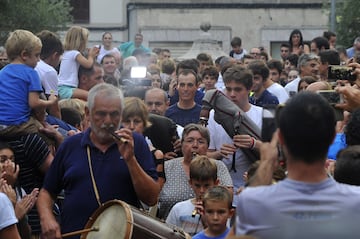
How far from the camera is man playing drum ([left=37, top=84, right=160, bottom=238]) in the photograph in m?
8.28

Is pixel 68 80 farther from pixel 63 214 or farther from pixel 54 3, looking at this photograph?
pixel 54 3

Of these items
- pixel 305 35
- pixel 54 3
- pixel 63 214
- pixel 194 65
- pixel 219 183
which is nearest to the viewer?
pixel 63 214

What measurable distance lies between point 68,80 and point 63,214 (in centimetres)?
561

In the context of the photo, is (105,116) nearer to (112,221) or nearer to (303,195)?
(112,221)

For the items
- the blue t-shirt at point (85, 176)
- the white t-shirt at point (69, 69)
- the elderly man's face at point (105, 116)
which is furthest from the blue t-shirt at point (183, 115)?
the elderly man's face at point (105, 116)

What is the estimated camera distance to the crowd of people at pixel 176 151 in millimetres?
5434

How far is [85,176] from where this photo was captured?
8.30m

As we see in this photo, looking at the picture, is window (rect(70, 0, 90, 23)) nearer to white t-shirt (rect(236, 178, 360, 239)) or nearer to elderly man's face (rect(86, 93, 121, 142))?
elderly man's face (rect(86, 93, 121, 142))

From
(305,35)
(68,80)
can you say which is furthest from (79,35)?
(305,35)

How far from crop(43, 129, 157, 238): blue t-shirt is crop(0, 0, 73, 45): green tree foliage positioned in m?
19.5

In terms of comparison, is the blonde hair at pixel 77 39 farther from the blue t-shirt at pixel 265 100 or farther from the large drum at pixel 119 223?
the large drum at pixel 119 223

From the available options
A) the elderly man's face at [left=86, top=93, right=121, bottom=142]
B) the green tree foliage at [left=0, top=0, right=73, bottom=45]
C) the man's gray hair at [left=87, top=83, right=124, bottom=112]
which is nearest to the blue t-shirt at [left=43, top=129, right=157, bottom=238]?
the elderly man's face at [left=86, top=93, right=121, bottom=142]

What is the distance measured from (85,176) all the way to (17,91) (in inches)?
87.6

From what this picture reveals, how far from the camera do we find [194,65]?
17188 mm
